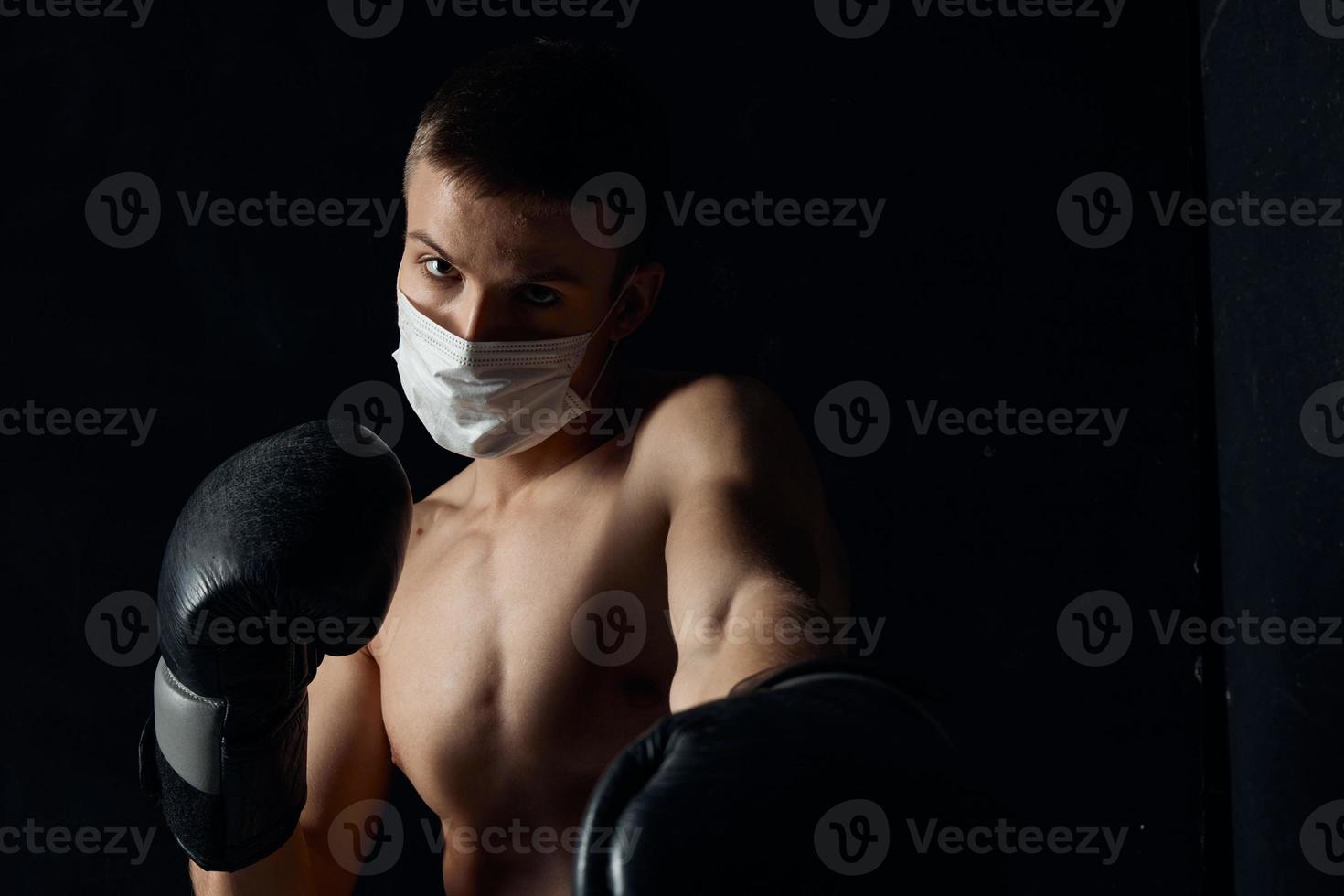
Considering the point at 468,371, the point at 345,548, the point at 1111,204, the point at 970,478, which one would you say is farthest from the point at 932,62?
the point at 345,548

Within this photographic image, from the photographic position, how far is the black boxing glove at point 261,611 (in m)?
1.07

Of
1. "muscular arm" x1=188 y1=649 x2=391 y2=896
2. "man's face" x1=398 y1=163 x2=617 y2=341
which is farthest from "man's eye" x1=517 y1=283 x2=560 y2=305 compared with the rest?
"muscular arm" x1=188 y1=649 x2=391 y2=896

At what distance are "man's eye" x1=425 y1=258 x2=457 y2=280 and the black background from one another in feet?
1.70

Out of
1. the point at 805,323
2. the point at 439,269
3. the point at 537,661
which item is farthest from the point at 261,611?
the point at 805,323

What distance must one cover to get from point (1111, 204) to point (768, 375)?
1.58ft

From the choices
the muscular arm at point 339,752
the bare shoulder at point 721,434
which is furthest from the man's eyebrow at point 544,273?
the muscular arm at point 339,752

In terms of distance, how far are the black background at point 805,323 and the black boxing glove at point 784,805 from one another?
104 centimetres

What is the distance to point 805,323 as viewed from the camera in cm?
172

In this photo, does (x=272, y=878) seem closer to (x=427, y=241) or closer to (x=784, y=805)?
(x=427, y=241)

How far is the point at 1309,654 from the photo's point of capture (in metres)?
1.35

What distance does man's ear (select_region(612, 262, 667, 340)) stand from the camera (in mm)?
1341

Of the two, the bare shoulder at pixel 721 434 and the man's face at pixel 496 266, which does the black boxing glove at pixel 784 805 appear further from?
the man's face at pixel 496 266

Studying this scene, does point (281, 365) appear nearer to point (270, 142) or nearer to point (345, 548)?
point (270, 142)

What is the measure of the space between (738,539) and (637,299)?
0.41 m
